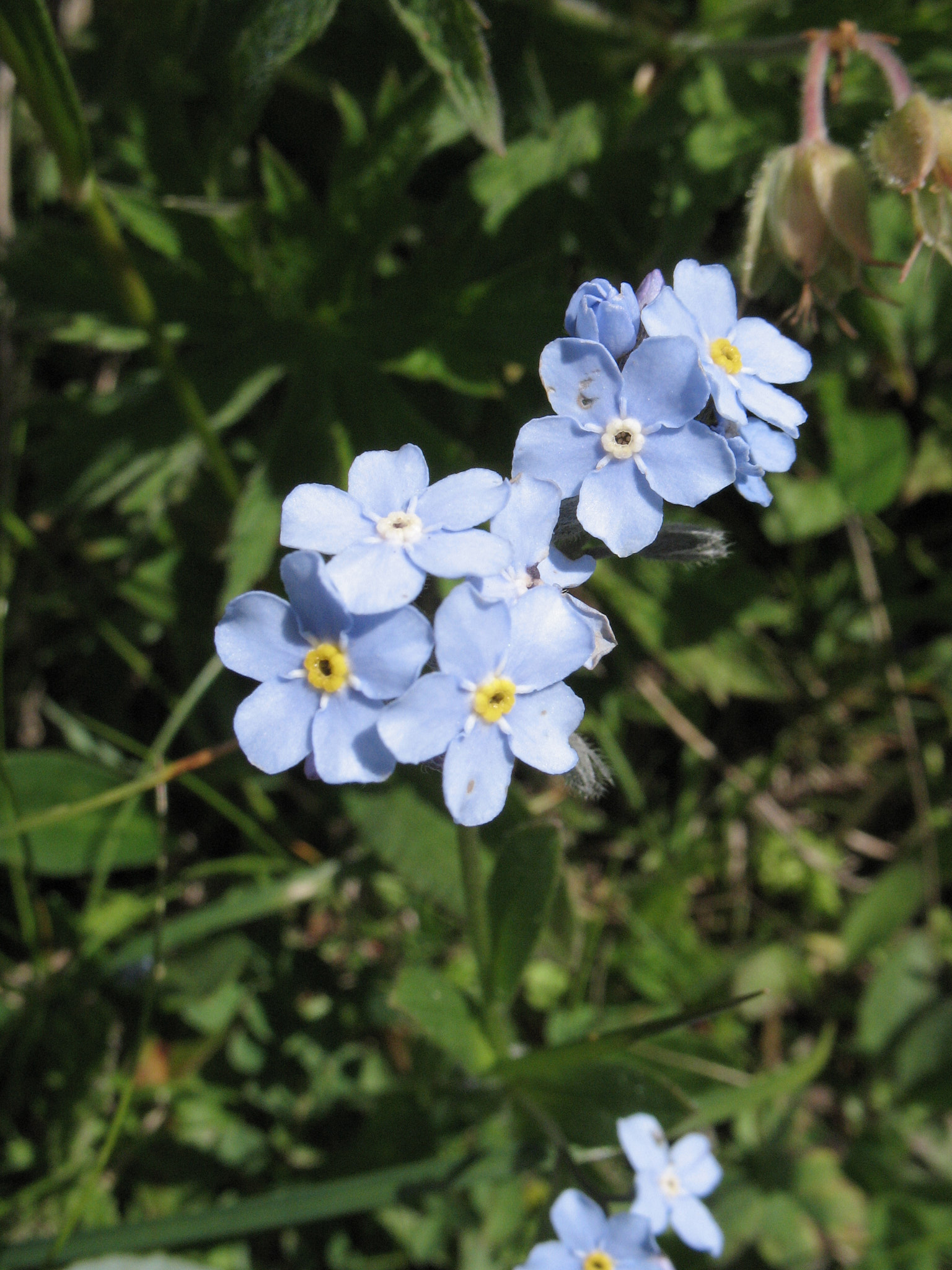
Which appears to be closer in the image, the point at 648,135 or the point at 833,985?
the point at 648,135

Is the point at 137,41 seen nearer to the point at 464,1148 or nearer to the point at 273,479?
the point at 273,479

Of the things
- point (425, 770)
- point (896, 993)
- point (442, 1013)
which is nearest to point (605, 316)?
point (425, 770)

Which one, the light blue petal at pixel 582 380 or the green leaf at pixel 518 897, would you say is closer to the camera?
the light blue petal at pixel 582 380

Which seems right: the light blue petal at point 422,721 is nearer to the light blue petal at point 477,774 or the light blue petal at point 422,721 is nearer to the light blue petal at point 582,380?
the light blue petal at point 477,774

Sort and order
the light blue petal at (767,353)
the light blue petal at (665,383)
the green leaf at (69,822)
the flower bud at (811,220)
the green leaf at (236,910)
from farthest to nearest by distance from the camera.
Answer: the green leaf at (69,822) < the green leaf at (236,910) < the flower bud at (811,220) < the light blue petal at (767,353) < the light blue petal at (665,383)

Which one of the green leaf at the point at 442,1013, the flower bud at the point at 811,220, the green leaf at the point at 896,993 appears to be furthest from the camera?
the green leaf at the point at 896,993

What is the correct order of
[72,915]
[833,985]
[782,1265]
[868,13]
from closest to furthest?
1. [868,13]
2. [72,915]
3. [782,1265]
4. [833,985]

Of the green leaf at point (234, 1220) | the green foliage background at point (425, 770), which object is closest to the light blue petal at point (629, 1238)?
the green foliage background at point (425, 770)

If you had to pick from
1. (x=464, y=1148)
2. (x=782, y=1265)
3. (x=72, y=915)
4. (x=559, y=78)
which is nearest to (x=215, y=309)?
(x=559, y=78)
